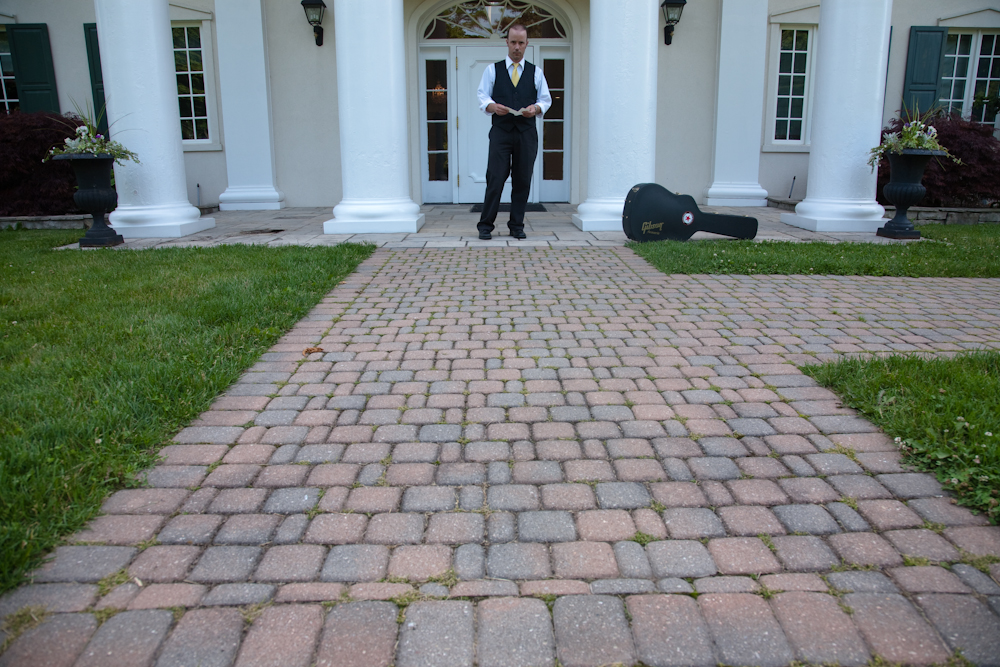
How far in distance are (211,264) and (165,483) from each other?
3819 millimetres

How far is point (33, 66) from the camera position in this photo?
10930mm

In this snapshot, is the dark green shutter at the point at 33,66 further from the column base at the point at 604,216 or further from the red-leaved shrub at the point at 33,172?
the column base at the point at 604,216

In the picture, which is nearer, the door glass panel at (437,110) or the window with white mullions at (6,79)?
the window with white mullions at (6,79)

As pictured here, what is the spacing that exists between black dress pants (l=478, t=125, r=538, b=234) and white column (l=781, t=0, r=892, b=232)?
11.5 ft

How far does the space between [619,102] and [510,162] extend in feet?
4.98

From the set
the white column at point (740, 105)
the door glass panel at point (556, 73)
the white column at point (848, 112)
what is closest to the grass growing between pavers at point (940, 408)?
the white column at point (848, 112)

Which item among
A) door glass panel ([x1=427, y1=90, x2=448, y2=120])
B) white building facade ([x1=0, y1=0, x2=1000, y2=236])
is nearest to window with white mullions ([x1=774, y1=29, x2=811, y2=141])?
white building facade ([x1=0, y1=0, x2=1000, y2=236])

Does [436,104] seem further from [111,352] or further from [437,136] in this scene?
[111,352]

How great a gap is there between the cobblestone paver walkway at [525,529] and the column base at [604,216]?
14.6 feet

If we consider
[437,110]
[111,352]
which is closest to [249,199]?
[437,110]

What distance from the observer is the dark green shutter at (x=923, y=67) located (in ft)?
36.5

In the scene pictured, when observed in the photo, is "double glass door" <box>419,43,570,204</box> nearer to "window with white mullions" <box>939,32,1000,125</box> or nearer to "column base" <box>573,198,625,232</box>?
"column base" <box>573,198,625,232</box>

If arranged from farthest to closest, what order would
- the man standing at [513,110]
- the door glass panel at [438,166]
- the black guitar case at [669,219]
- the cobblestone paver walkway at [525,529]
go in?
the door glass panel at [438,166] < the black guitar case at [669,219] < the man standing at [513,110] < the cobblestone paver walkway at [525,529]

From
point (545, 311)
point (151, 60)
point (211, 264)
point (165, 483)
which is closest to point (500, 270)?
point (545, 311)
